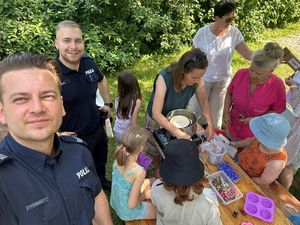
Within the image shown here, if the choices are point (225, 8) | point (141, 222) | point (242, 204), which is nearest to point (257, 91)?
point (225, 8)

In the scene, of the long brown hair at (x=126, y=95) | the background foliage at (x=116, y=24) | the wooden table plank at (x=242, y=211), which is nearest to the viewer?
the wooden table plank at (x=242, y=211)

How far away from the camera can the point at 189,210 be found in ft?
8.36

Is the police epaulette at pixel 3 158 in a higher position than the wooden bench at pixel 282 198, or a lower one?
higher

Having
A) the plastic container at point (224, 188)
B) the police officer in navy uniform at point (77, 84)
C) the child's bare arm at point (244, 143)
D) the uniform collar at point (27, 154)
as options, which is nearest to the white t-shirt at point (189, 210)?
the plastic container at point (224, 188)

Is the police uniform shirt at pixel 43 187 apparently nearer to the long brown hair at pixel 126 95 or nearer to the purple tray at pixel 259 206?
the purple tray at pixel 259 206

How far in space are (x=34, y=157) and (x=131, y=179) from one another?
4.64 feet

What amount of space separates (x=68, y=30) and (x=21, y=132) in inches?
74.4

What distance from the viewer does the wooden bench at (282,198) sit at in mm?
3361

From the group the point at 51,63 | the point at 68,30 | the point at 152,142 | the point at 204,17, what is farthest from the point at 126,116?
the point at 204,17

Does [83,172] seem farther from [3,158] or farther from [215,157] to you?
[215,157]

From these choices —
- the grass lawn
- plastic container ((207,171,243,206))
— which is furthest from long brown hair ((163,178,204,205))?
the grass lawn

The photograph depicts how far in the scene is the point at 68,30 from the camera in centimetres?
337

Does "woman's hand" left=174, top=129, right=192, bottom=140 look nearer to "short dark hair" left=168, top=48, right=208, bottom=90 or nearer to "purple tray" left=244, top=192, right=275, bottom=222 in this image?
"short dark hair" left=168, top=48, right=208, bottom=90

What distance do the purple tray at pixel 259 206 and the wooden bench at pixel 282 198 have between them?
1.08 ft
